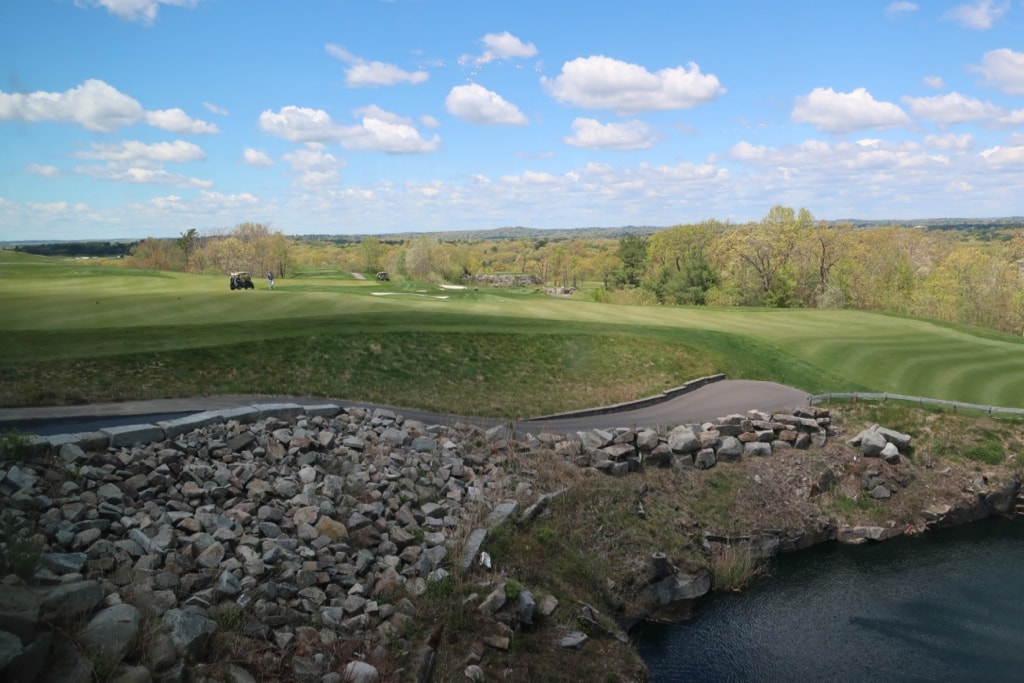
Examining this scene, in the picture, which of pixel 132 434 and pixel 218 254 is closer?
pixel 132 434

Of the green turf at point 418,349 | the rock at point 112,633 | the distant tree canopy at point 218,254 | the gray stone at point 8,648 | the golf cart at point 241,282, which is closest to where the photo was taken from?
the gray stone at point 8,648

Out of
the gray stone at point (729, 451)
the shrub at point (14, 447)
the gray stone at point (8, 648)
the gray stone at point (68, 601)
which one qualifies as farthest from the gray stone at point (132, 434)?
the gray stone at point (729, 451)

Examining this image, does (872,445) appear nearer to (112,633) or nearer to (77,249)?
(112,633)

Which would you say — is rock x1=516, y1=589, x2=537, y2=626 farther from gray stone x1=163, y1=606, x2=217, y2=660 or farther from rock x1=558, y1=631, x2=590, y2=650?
gray stone x1=163, y1=606, x2=217, y2=660

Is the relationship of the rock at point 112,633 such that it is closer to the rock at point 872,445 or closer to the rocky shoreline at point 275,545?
the rocky shoreline at point 275,545

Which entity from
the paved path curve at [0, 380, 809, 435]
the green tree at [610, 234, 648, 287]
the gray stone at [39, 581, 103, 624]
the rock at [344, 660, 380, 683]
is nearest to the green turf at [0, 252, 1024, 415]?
the paved path curve at [0, 380, 809, 435]

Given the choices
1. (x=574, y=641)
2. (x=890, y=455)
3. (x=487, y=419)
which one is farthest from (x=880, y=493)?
(x=574, y=641)
